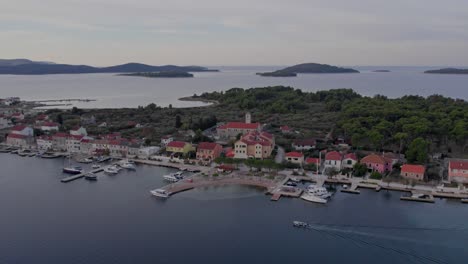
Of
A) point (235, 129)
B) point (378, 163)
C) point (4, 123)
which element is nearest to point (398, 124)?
point (378, 163)

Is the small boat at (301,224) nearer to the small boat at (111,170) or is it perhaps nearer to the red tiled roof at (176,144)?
the small boat at (111,170)

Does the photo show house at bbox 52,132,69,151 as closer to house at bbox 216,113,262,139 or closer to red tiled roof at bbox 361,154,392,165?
house at bbox 216,113,262,139

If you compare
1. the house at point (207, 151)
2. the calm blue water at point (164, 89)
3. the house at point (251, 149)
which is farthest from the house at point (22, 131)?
the calm blue water at point (164, 89)

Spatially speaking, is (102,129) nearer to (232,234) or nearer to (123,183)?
(123,183)

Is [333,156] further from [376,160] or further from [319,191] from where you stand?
[319,191]

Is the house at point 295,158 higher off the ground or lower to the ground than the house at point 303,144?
lower

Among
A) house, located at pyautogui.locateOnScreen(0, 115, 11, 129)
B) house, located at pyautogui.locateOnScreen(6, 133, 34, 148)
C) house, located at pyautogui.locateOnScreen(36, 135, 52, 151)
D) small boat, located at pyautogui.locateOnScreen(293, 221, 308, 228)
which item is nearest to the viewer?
small boat, located at pyautogui.locateOnScreen(293, 221, 308, 228)

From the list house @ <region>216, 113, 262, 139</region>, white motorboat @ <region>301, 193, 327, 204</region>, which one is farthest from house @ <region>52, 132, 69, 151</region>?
white motorboat @ <region>301, 193, 327, 204</region>
